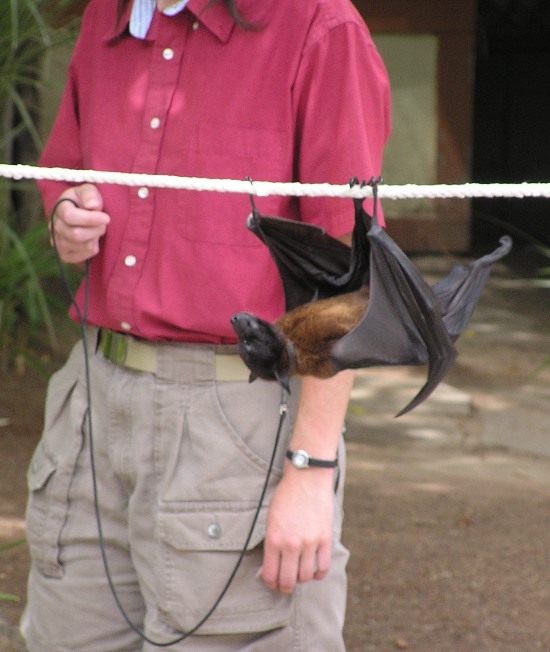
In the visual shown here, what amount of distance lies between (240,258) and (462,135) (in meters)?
7.92

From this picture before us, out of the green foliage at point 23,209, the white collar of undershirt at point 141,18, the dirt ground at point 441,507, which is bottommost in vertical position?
the dirt ground at point 441,507

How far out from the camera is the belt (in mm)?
2045

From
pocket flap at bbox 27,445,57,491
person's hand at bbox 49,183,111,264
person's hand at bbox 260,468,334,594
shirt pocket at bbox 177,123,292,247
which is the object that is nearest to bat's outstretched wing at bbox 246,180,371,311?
shirt pocket at bbox 177,123,292,247

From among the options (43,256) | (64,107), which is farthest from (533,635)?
(43,256)

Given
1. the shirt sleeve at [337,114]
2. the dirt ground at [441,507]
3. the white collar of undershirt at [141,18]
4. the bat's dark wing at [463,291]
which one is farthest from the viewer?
the dirt ground at [441,507]

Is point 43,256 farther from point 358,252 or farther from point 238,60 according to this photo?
point 358,252

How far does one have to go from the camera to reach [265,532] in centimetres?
202

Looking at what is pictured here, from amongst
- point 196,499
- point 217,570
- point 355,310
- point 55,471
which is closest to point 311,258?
point 355,310

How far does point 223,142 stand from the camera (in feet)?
6.59

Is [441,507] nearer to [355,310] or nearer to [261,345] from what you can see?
[355,310]

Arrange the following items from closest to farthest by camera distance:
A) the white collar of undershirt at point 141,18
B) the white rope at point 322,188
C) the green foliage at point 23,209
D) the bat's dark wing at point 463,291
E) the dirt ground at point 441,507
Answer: the white rope at point 322,188 → the bat's dark wing at point 463,291 → the white collar of undershirt at point 141,18 → the dirt ground at point 441,507 → the green foliage at point 23,209

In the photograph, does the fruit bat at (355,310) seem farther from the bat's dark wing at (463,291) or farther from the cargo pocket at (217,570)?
the cargo pocket at (217,570)

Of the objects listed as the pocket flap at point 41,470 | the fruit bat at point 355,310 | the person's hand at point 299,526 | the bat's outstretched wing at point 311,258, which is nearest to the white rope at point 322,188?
the fruit bat at point 355,310

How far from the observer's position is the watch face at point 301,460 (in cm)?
194
